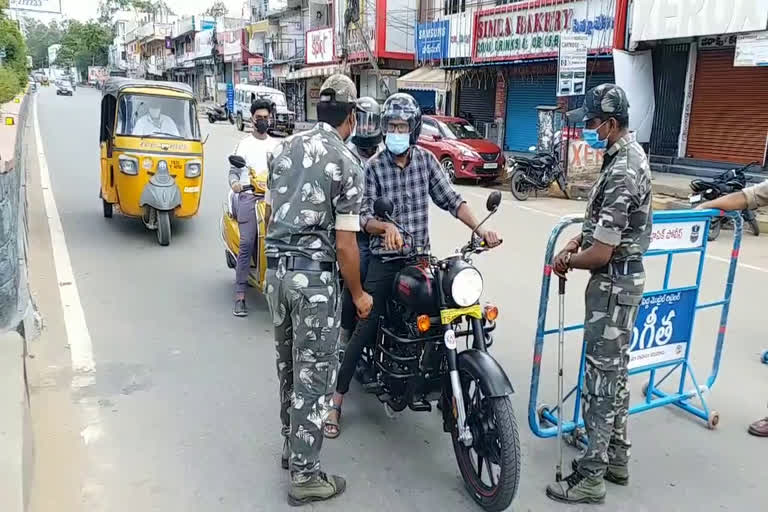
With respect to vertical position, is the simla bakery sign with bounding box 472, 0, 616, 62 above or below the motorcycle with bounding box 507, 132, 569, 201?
above

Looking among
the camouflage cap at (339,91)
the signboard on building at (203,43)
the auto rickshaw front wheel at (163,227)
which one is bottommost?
the auto rickshaw front wheel at (163,227)

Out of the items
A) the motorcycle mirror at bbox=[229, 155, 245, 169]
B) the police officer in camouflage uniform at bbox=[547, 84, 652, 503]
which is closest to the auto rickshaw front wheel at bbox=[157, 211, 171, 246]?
the motorcycle mirror at bbox=[229, 155, 245, 169]

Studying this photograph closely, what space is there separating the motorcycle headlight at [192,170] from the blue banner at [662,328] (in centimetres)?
655

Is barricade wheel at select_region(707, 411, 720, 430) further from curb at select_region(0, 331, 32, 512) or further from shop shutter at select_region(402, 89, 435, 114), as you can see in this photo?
shop shutter at select_region(402, 89, 435, 114)

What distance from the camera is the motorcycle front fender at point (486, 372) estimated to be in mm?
2838

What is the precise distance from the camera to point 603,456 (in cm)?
305

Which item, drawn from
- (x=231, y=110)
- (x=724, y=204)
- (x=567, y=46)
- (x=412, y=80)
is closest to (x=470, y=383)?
(x=724, y=204)

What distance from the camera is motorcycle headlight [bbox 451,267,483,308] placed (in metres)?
2.96

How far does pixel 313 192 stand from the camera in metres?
2.83

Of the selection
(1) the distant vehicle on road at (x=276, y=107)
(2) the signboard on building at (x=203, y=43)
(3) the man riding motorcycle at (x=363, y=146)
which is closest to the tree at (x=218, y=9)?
(2) the signboard on building at (x=203, y=43)

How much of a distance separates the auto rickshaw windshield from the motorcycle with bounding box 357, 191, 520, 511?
6119 millimetres

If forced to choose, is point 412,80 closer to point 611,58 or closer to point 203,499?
point 611,58

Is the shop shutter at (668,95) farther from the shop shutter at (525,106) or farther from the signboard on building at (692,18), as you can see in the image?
the shop shutter at (525,106)

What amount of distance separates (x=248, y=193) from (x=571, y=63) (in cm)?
1011
